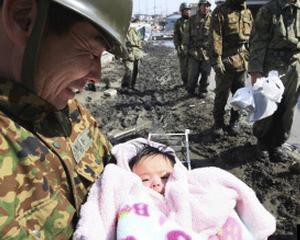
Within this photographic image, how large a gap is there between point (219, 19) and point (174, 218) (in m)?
5.10

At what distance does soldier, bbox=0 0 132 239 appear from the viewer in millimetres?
1172

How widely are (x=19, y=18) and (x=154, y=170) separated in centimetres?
111

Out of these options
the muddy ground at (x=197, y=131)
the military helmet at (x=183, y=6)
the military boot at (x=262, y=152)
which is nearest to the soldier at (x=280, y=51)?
the military boot at (x=262, y=152)

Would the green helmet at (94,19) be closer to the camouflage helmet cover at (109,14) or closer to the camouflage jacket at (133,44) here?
the camouflage helmet cover at (109,14)

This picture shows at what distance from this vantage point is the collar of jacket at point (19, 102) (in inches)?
49.3

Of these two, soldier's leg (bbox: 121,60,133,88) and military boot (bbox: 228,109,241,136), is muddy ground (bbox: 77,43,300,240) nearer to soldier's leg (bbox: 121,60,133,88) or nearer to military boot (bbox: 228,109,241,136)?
military boot (bbox: 228,109,241,136)

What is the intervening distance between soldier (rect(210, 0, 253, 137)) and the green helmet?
5.06 metres

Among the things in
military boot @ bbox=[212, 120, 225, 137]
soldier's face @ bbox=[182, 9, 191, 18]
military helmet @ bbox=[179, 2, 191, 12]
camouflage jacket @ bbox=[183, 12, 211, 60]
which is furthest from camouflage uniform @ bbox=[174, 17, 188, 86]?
military boot @ bbox=[212, 120, 225, 137]

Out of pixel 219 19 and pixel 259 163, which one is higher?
pixel 219 19

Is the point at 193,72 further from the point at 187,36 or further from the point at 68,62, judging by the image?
the point at 68,62

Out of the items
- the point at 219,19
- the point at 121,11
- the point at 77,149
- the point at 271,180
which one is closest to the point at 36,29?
the point at 121,11

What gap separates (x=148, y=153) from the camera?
2172 mm

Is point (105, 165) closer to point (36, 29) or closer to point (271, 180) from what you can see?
point (36, 29)

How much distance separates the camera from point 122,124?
24.6ft
